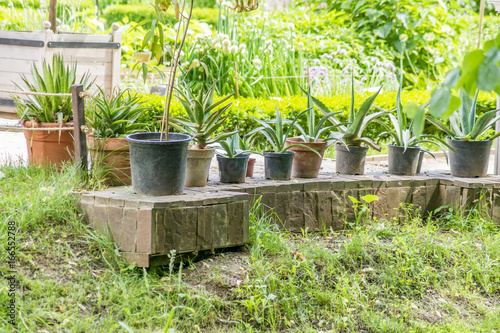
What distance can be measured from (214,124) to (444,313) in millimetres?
1743

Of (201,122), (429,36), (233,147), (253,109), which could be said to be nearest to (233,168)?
(233,147)

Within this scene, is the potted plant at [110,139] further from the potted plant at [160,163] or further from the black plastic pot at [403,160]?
the black plastic pot at [403,160]

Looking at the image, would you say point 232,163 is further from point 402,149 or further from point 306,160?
point 402,149

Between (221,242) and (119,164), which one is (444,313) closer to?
(221,242)

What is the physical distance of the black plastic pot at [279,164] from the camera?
374 centimetres

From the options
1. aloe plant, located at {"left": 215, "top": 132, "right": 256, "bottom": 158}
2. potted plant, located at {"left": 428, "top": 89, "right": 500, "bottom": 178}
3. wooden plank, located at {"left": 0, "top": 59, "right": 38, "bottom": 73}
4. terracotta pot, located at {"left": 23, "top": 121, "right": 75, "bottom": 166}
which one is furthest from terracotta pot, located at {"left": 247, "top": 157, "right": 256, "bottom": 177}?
wooden plank, located at {"left": 0, "top": 59, "right": 38, "bottom": 73}

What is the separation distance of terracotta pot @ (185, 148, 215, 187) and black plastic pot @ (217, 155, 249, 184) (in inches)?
6.8

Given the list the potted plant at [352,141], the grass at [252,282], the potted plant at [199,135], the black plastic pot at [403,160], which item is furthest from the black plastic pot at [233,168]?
the black plastic pot at [403,160]

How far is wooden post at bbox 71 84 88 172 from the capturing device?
3.38 metres

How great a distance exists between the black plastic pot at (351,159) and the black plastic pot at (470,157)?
682 mm

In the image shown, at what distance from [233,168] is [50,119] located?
1.40 m

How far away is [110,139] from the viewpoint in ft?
11.2

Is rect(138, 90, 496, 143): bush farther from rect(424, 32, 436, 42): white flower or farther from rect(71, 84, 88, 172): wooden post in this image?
rect(424, 32, 436, 42): white flower

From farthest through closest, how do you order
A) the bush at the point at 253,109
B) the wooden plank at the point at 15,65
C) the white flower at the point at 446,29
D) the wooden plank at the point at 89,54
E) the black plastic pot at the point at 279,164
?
the white flower at the point at 446,29 < the wooden plank at the point at 89,54 < the wooden plank at the point at 15,65 < the bush at the point at 253,109 < the black plastic pot at the point at 279,164
